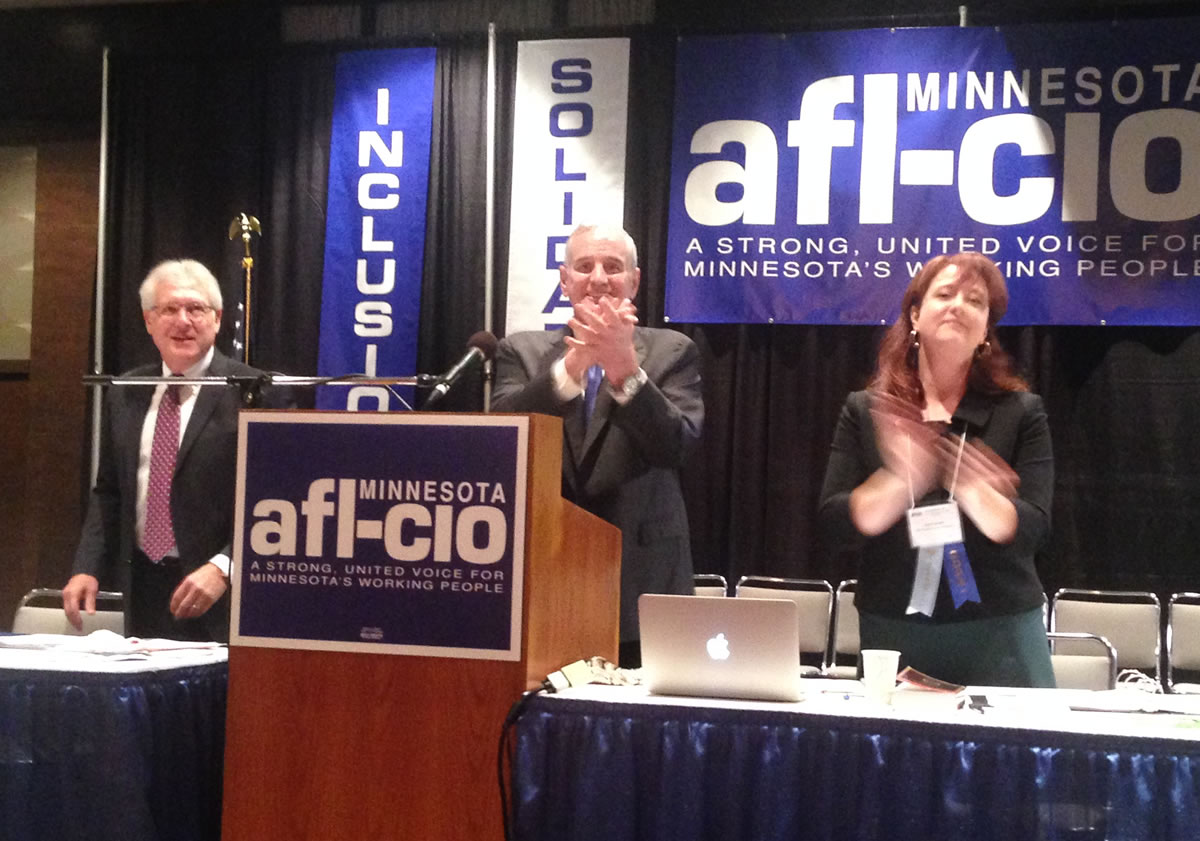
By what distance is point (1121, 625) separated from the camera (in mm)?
5340

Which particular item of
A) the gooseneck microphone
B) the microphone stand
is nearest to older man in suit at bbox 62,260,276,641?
the microphone stand

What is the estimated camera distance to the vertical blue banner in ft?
21.4

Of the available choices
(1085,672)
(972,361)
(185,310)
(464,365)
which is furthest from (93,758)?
(1085,672)

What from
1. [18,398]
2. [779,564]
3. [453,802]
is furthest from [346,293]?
[453,802]

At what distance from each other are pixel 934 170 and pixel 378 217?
110 inches

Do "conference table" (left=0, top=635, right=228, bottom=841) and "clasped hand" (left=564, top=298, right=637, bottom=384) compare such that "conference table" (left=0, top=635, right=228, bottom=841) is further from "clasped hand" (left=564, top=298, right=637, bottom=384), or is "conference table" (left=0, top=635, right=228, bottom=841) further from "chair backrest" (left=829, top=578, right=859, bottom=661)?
"chair backrest" (left=829, top=578, right=859, bottom=661)

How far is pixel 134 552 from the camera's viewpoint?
3541mm

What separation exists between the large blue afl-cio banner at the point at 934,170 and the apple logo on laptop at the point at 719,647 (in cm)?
385

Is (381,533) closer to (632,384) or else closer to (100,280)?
(632,384)

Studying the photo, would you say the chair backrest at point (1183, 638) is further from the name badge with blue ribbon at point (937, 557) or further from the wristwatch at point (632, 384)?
the wristwatch at point (632, 384)

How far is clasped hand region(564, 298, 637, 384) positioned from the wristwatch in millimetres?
11

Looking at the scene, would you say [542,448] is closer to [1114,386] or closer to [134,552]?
[134,552]

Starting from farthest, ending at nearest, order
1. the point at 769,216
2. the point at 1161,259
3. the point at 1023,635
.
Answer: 1. the point at 769,216
2. the point at 1161,259
3. the point at 1023,635

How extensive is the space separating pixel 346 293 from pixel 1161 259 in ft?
12.8
